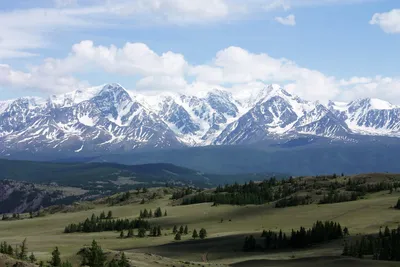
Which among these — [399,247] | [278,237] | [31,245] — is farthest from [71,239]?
[399,247]

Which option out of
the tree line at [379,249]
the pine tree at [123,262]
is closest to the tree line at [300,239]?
the tree line at [379,249]

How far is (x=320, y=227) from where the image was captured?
151 metres

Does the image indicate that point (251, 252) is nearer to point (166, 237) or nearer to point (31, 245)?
point (166, 237)

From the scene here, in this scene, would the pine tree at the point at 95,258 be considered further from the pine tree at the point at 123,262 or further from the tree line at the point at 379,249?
the tree line at the point at 379,249

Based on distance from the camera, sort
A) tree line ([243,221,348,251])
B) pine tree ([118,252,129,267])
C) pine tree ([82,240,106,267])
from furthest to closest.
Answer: tree line ([243,221,348,251])
pine tree ([82,240,106,267])
pine tree ([118,252,129,267])

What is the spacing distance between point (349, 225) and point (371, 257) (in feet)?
214

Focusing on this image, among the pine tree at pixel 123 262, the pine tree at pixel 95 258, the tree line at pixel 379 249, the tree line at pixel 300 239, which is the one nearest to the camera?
the pine tree at pixel 123 262

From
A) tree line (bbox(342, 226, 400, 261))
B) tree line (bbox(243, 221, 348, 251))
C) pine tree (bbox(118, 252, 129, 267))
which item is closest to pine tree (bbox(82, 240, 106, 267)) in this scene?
pine tree (bbox(118, 252, 129, 267))

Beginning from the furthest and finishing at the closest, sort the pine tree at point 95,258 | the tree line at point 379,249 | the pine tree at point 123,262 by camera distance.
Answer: the tree line at point 379,249
the pine tree at point 95,258
the pine tree at point 123,262

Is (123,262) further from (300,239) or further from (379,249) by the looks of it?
(300,239)

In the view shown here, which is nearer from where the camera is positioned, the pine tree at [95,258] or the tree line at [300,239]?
the pine tree at [95,258]

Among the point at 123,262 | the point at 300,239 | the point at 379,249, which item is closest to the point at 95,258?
the point at 123,262

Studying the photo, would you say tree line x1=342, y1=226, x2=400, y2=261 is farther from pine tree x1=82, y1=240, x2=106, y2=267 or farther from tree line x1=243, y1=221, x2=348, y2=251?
pine tree x1=82, y1=240, x2=106, y2=267

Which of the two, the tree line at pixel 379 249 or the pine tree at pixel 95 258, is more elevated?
the pine tree at pixel 95 258
